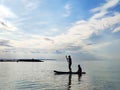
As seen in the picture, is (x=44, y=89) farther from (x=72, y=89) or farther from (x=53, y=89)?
(x=72, y=89)

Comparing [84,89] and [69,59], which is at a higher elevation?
[69,59]

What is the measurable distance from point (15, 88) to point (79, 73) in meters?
22.4

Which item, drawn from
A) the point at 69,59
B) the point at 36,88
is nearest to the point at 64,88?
the point at 36,88

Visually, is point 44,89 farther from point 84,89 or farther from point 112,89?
point 112,89

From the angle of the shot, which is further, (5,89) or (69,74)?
(69,74)

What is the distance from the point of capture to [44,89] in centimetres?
2848

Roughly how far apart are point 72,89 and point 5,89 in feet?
25.2

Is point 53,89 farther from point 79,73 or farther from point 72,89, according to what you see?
point 79,73

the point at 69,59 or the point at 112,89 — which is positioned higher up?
the point at 69,59

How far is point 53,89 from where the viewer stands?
28.5m

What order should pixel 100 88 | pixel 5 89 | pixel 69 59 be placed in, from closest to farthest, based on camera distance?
pixel 5 89, pixel 100 88, pixel 69 59

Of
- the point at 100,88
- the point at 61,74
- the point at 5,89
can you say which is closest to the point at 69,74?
the point at 61,74

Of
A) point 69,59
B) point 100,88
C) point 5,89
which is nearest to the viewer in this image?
point 5,89

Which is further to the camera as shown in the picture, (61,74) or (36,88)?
(61,74)
